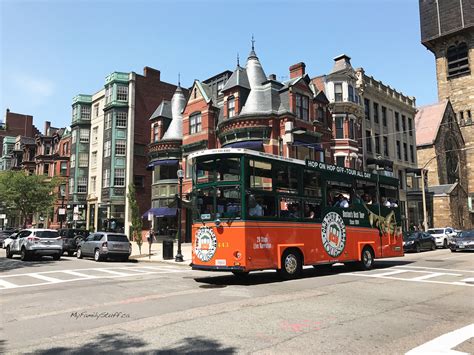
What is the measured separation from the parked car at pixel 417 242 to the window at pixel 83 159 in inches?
1537

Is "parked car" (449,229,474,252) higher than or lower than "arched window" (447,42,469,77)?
lower

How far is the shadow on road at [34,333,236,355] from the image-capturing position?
547 centimetres

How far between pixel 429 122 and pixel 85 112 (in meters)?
51.8

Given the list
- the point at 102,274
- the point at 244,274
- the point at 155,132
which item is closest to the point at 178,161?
the point at 155,132

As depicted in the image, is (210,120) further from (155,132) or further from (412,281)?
(412,281)

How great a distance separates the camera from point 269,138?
3183 cm

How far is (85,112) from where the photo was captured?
51938 millimetres

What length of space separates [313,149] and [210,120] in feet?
32.2

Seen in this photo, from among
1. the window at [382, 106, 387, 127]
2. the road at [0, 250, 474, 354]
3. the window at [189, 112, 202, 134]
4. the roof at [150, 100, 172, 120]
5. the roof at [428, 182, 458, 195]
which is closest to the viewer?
the road at [0, 250, 474, 354]

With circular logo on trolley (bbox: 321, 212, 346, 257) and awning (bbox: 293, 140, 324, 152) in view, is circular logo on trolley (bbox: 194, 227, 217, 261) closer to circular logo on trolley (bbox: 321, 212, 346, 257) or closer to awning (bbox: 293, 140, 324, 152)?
circular logo on trolley (bbox: 321, 212, 346, 257)

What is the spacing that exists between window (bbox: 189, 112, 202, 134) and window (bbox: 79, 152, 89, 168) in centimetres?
1958

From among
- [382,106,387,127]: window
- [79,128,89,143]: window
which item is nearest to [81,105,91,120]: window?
[79,128,89,143]: window

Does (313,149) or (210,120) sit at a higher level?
(210,120)

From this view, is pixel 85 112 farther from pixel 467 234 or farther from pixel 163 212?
pixel 467 234
